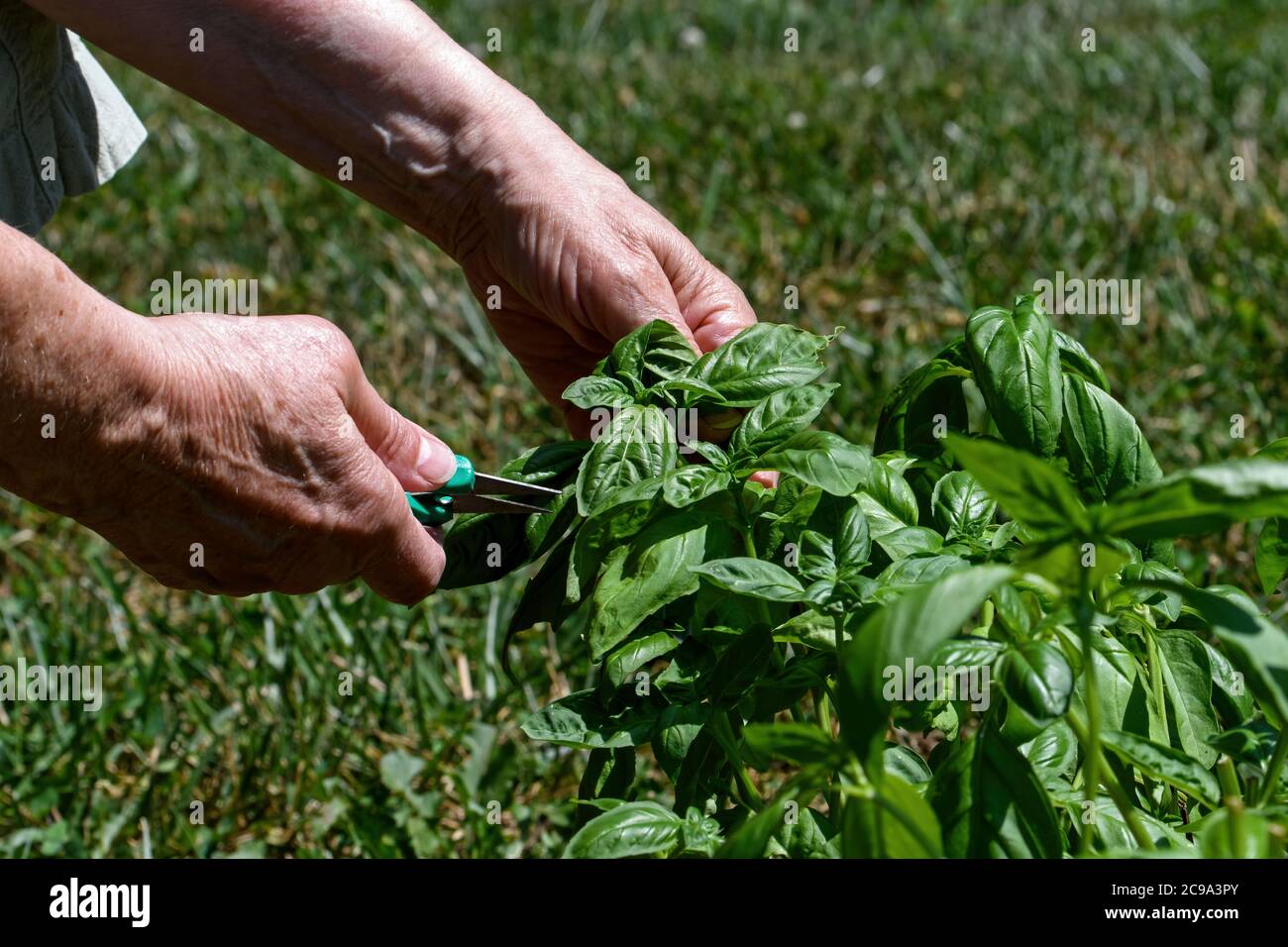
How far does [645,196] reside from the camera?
151 inches

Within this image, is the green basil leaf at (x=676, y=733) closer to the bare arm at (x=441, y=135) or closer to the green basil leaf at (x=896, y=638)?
the green basil leaf at (x=896, y=638)

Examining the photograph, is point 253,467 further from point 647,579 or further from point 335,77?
point 335,77

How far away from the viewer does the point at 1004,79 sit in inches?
186

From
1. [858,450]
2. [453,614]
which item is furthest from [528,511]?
[453,614]

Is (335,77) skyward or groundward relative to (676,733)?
skyward

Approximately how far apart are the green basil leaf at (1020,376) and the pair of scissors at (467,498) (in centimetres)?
48

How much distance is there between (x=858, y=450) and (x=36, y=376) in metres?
0.73

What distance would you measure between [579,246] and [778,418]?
0.52 m

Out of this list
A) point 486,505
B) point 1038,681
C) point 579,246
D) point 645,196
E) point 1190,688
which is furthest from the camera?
point 645,196

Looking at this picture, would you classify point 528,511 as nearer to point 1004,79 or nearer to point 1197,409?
point 1197,409

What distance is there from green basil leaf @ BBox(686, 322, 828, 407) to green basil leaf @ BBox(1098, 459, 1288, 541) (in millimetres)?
513

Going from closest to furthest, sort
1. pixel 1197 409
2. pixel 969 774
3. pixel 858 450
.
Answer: pixel 969 774
pixel 858 450
pixel 1197 409

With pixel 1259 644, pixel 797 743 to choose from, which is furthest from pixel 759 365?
pixel 1259 644

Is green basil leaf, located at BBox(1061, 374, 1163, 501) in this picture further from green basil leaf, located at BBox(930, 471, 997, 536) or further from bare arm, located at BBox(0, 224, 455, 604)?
bare arm, located at BBox(0, 224, 455, 604)
